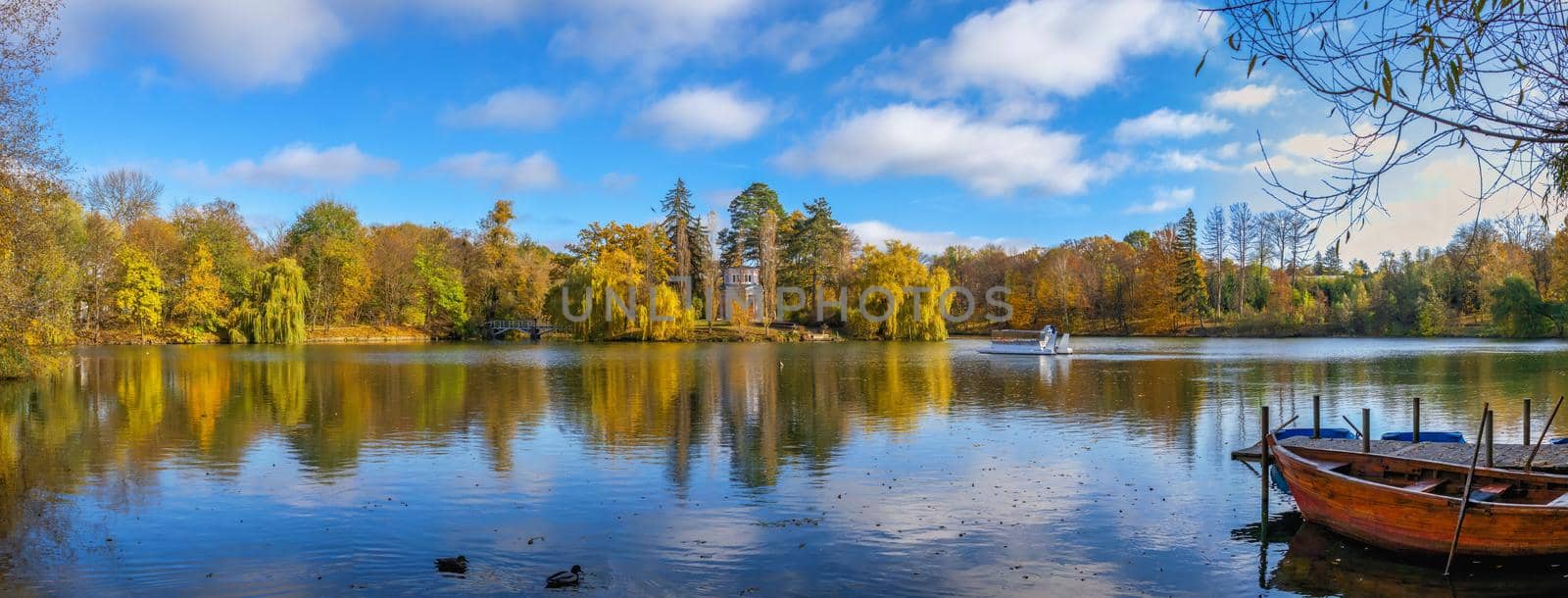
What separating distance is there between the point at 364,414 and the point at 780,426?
9.54 meters

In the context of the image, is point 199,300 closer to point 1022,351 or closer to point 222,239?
point 222,239

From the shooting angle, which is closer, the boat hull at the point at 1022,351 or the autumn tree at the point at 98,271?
the boat hull at the point at 1022,351

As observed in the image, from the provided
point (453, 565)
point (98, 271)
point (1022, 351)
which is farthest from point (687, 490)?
point (98, 271)

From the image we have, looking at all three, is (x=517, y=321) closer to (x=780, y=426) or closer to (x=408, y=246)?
(x=408, y=246)

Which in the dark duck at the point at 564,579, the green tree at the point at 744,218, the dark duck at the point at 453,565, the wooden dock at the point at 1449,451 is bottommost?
the dark duck at the point at 564,579

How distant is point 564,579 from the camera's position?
8211 mm

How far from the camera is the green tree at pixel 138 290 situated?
58.8 m

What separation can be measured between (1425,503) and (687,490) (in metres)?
8.19

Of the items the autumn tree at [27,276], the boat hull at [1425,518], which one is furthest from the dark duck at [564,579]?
the autumn tree at [27,276]

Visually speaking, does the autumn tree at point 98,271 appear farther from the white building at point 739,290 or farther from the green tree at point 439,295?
the white building at point 739,290

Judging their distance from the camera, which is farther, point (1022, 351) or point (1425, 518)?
point (1022, 351)

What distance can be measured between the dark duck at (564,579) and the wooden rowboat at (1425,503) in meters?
7.84

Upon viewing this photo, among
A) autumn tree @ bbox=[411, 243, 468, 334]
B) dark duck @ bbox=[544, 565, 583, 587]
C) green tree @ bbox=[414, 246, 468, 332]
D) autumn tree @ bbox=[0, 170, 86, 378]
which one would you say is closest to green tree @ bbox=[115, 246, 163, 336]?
autumn tree @ bbox=[411, 243, 468, 334]

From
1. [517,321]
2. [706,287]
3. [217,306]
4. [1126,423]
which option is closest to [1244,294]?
[706,287]
